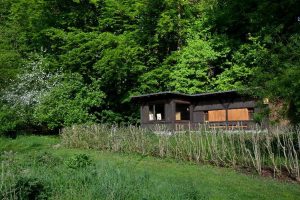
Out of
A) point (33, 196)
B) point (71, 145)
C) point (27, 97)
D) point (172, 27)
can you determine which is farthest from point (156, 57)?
point (33, 196)

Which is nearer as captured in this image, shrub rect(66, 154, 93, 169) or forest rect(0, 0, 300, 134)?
shrub rect(66, 154, 93, 169)

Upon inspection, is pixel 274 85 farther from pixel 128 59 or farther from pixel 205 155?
pixel 128 59

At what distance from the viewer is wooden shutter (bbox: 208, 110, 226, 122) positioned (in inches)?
1091

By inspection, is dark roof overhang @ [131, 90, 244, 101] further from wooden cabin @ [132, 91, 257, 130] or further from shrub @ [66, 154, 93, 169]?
shrub @ [66, 154, 93, 169]

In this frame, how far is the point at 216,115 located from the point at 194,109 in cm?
205

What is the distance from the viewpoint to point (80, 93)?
31.2 meters

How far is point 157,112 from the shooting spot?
99.2 ft

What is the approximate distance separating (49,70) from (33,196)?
25680 millimetres

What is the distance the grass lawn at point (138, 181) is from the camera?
301 inches

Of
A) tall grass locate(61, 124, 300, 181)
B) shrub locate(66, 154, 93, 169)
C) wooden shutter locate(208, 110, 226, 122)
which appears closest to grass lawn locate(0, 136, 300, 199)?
shrub locate(66, 154, 93, 169)

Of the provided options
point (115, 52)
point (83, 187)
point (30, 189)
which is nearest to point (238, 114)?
point (115, 52)

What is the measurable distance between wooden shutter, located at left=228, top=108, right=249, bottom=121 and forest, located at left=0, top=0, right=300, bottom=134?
2433mm

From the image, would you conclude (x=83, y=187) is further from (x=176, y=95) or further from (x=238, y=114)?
(x=176, y=95)

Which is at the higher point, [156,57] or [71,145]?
[156,57]
